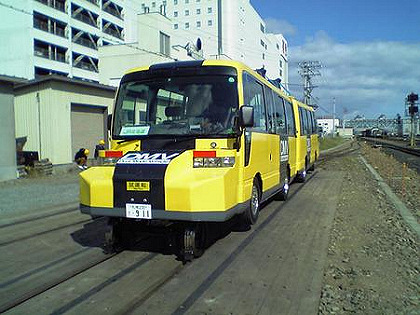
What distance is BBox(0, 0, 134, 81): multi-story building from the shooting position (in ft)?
165

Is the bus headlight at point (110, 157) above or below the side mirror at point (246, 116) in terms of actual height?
below

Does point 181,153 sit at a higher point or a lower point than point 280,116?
lower

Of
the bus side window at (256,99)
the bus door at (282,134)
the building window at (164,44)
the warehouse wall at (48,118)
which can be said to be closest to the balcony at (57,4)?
the building window at (164,44)

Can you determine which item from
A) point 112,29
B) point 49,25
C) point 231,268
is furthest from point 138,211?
point 112,29

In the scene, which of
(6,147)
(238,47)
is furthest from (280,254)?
(238,47)

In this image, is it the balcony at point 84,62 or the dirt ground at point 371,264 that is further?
the balcony at point 84,62

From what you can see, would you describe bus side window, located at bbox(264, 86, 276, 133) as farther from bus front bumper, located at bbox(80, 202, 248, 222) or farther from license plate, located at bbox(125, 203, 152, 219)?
license plate, located at bbox(125, 203, 152, 219)

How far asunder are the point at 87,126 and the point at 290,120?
13530 mm

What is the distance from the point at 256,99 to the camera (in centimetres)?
796

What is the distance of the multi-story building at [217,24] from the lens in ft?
266

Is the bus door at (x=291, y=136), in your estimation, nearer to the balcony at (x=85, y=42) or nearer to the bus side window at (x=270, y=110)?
the bus side window at (x=270, y=110)

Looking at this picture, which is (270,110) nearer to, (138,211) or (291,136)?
(291,136)

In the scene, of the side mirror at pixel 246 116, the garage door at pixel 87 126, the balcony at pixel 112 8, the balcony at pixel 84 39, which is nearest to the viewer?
the side mirror at pixel 246 116

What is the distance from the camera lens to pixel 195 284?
195 inches
